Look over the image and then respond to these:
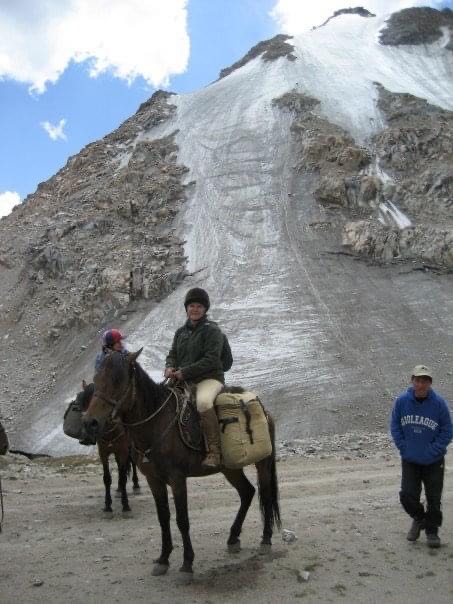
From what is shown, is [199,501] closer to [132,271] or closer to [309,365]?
[309,365]

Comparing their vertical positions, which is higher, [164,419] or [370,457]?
[164,419]

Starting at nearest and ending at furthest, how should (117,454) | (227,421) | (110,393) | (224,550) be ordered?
(110,393), (227,421), (224,550), (117,454)

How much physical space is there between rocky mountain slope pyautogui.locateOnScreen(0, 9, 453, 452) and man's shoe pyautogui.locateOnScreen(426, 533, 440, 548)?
1130 centimetres

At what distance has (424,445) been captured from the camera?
657 cm

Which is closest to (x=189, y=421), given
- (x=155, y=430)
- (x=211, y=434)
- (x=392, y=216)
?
(x=211, y=434)

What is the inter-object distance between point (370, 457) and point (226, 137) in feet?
110

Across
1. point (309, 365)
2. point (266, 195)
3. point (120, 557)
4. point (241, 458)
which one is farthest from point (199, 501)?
point (266, 195)

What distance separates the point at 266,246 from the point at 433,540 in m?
25.4

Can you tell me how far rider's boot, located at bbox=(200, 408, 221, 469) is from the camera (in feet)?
20.0

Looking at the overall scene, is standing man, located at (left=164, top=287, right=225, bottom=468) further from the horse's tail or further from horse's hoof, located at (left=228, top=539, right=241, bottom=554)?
horse's hoof, located at (left=228, top=539, right=241, bottom=554)

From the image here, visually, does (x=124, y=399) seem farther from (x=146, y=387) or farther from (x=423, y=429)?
(x=423, y=429)

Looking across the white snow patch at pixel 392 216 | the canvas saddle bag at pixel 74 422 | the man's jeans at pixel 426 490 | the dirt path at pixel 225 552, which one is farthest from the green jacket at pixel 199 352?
the white snow patch at pixel 392 216

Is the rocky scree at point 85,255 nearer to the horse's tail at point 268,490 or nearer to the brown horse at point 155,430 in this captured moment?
the horse's tail at point 268,490

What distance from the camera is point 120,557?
6613mm
